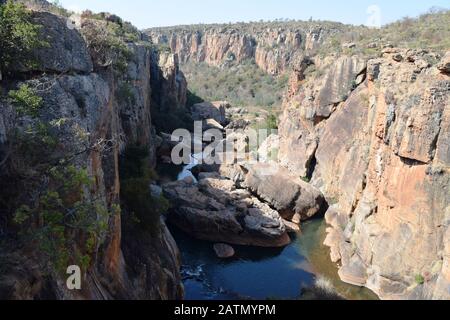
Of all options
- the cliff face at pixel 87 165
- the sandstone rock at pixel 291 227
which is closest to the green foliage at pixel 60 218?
the cliff face at pixel 87 165

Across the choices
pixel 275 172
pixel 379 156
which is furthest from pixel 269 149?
pixel 379 156

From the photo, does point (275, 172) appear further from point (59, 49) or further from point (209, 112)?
point (209, 112)

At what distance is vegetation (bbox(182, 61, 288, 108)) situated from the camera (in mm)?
75375

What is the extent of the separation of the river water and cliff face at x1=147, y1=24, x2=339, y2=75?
59516 millimetres

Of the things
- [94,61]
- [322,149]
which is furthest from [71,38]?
[322,149]

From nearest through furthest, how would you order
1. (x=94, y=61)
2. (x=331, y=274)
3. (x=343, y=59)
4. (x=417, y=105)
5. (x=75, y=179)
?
(x=75, y=179) < (x=94, y=61) < (x=417, y=105) < (x=331, y=274) < (x=343, y=59)

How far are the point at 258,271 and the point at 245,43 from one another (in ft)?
259

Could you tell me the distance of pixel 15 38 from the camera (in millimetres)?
A: 10453

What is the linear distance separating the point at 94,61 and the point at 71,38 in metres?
1.42

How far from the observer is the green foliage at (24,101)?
8938 millimetres

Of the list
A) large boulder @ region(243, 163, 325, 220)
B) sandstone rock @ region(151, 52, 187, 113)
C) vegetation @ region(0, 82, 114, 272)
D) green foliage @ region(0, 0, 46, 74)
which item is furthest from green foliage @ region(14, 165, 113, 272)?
sandstone rock @ region(151, 52, 187, 113)

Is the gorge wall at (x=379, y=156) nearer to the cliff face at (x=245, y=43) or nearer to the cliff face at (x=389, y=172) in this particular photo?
the cliff face at (x=389, y=172)

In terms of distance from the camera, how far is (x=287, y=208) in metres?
29.0
